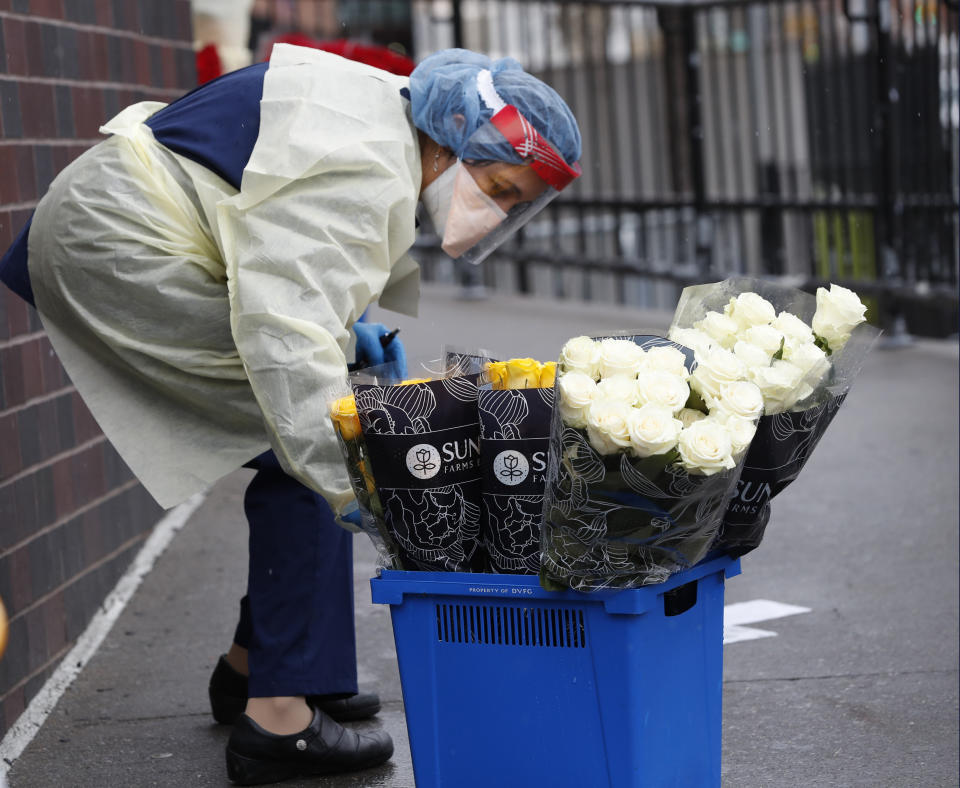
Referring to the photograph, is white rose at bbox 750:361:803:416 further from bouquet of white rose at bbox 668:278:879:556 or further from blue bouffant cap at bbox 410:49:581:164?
blue bouffant cap at bbox 410:49:581:164

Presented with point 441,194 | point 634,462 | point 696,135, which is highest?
point 696,135

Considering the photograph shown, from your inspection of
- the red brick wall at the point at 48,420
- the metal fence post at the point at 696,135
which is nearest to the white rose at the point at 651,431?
the red brick wall at the point at 48,420

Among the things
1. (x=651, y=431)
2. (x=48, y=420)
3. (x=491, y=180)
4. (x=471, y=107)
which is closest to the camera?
(x=651, y=431)

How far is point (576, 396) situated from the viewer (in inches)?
78.9

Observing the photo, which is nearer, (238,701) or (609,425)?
(609,425)

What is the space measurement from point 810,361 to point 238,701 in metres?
1.82

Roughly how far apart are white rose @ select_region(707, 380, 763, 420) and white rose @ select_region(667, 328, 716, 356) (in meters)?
0.18

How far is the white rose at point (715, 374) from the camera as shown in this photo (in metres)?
2.07

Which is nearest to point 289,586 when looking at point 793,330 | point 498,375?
point 498,375

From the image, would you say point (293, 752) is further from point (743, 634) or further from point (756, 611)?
point (756, 611)

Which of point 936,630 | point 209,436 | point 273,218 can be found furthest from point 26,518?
point 936,630

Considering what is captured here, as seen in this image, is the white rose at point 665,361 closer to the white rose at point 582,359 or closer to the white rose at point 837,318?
the white rose at point 582,359

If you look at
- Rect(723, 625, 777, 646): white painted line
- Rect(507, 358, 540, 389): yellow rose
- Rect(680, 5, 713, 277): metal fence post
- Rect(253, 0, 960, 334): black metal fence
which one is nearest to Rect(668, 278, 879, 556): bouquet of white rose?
Rect(507, 358, 540, 389): yellow rose

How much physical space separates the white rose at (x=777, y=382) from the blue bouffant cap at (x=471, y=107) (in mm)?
929
